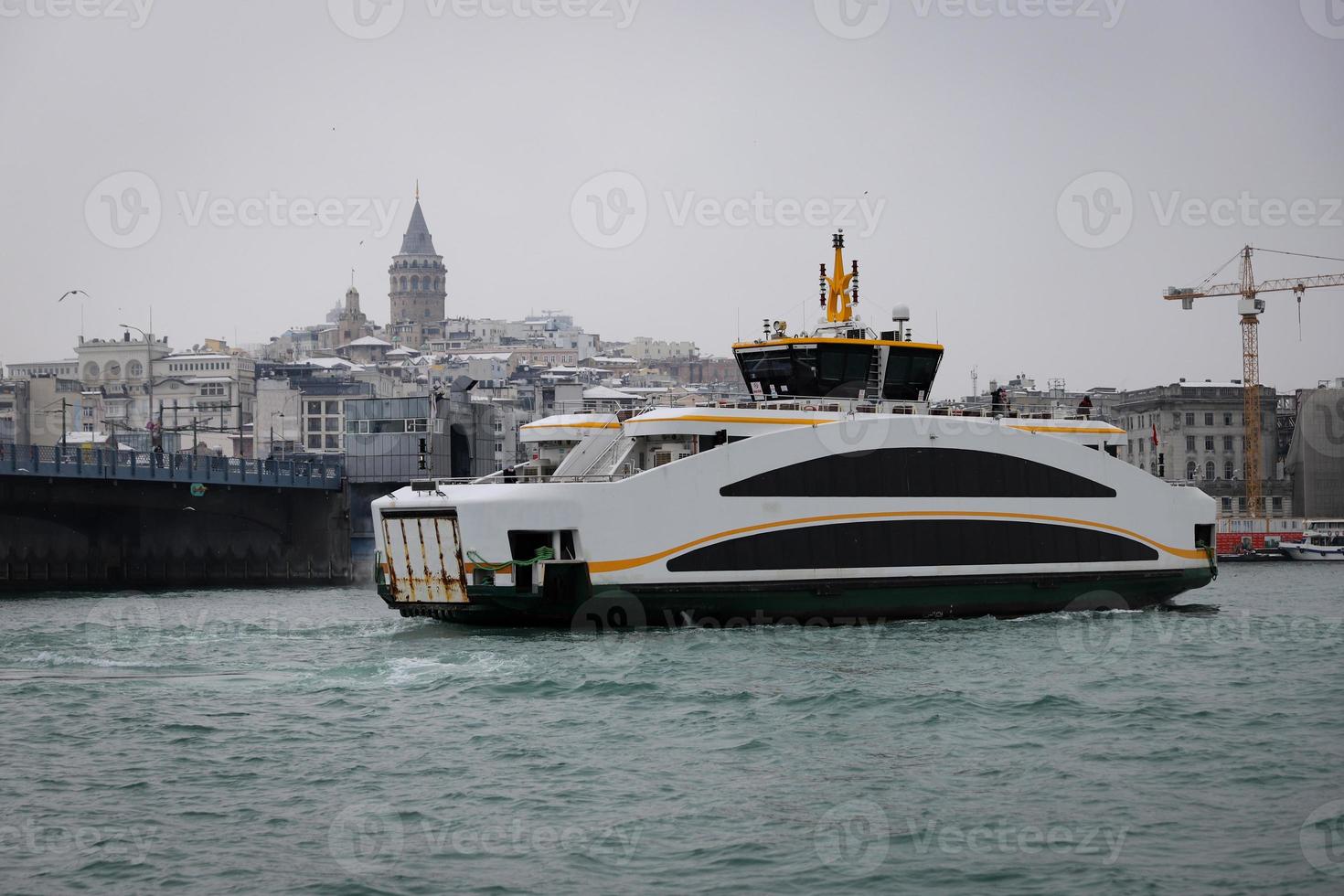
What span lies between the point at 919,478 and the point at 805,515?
11.0 ft

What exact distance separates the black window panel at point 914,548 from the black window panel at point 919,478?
0.73 m

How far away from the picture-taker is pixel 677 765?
61.1 feet

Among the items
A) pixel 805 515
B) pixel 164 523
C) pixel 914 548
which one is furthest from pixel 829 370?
pixel 164 523

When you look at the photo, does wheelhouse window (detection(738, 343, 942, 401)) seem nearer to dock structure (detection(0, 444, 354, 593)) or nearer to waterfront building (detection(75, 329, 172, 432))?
dock structure (detection(0, 444, 354, 593))

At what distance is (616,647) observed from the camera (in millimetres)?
28844

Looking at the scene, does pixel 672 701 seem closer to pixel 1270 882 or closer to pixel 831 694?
pixel 831 694

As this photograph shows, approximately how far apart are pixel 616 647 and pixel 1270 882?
54.6ft

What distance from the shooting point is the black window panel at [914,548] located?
3198 cm

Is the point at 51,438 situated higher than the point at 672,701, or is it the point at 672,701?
the point at 51,438

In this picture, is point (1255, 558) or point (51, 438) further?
point (51, 438)

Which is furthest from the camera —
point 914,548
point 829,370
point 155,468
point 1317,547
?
point 1317,547

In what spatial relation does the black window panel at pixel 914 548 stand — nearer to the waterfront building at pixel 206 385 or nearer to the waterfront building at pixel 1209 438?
the waterfront building at pixel 1209 438

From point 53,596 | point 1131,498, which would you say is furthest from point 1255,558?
point 53,596

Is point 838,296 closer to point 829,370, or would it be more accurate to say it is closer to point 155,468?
point 829,370
